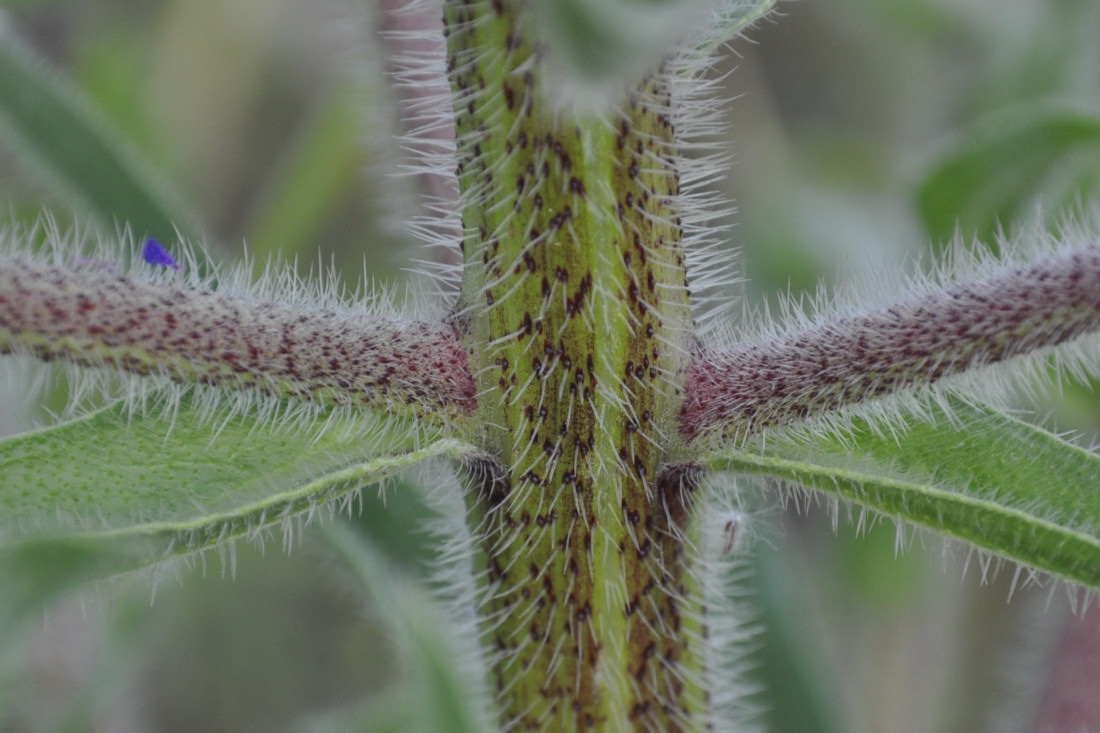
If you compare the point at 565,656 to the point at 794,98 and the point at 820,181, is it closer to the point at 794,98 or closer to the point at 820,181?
the point at 820,181

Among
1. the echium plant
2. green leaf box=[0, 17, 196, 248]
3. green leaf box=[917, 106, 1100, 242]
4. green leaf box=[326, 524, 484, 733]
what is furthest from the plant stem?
green leaf box=[917, 106, 1100, 242]

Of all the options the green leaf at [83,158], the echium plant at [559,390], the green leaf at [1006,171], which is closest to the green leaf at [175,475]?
the echium plant at [559,390]

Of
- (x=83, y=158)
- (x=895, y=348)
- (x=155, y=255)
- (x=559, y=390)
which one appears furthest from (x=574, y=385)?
(x=83, y=158)

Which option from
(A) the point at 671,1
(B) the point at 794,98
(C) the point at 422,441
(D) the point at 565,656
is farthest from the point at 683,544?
(B) the point at 794,98

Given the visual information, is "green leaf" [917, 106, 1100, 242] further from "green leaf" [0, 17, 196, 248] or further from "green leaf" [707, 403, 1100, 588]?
"green leaf" [0, 17, 196, 248]

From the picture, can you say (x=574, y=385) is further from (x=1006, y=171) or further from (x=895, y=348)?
(x=1006, y=171)

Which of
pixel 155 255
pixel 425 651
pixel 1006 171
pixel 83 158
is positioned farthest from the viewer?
pixel 1006 171

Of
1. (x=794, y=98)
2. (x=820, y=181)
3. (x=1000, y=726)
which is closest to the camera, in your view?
(x=1000, y=726)

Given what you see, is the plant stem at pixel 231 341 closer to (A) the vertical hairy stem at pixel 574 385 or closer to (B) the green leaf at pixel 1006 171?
(A) the vertical hairy stem at pixel 574 385
